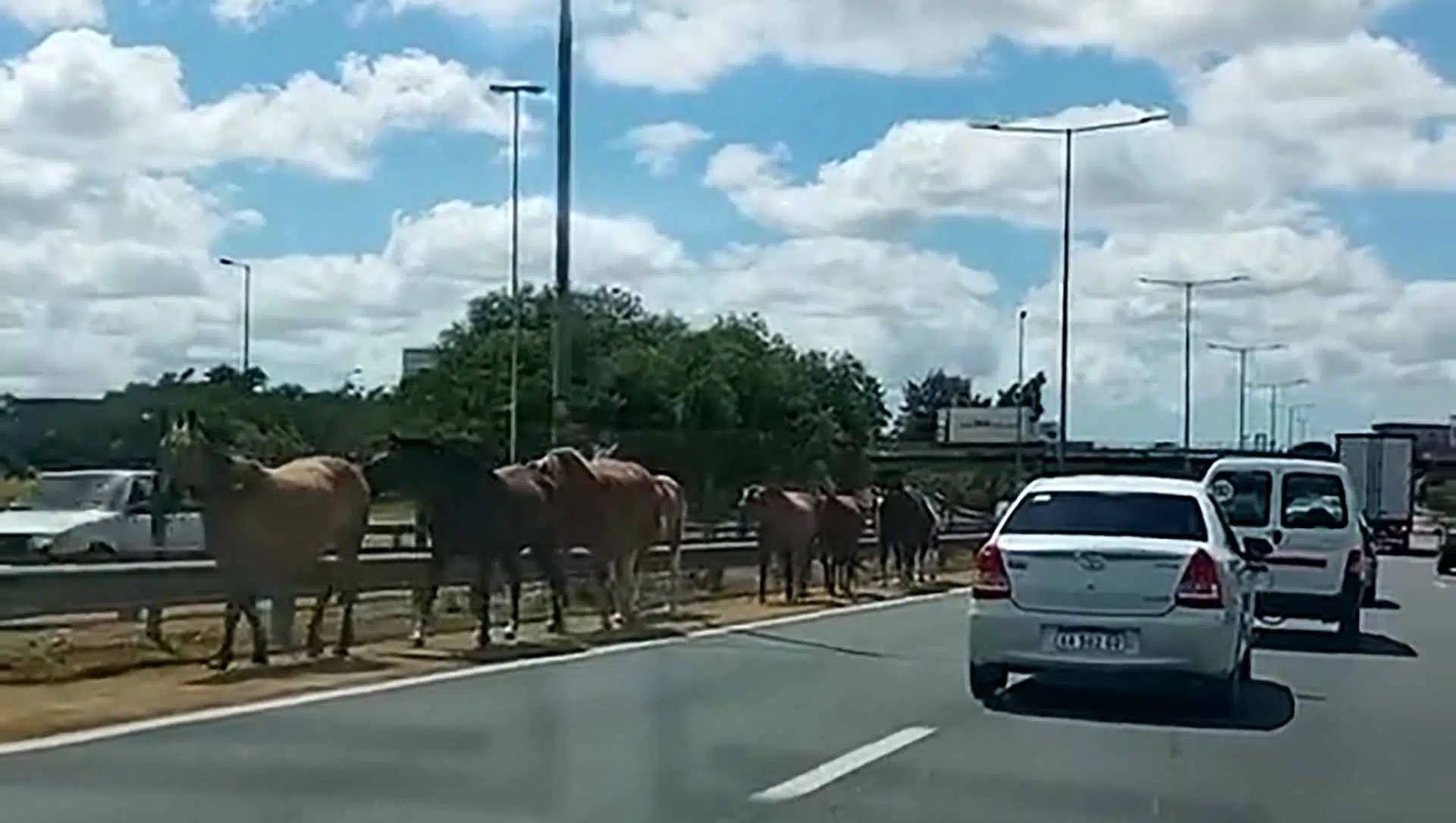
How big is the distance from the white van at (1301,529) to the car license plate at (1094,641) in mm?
9328

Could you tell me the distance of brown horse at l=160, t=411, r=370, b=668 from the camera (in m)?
20.6

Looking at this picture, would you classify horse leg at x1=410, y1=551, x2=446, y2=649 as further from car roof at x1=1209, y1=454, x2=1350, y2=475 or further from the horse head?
car roof at x1=1209, y1=454, x2=1350, y2=475

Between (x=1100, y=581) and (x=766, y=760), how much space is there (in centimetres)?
400

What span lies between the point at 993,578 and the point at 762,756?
3700mm

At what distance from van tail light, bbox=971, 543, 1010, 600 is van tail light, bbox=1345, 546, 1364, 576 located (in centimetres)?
999

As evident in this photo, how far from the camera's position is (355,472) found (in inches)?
894

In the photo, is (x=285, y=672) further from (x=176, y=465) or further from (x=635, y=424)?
(x=635, y=424)

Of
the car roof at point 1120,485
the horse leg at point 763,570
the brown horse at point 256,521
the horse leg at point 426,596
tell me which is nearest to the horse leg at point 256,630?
the brown horse at point 256,521

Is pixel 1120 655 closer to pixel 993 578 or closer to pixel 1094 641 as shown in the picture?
pixel 1094 641

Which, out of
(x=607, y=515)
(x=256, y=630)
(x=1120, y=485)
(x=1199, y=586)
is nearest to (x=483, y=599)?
(x=256, y=630)

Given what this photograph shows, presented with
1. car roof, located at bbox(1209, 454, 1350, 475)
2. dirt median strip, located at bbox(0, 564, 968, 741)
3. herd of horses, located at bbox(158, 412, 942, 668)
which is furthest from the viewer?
car roof, located at bbox(1209, 454, 1350, 475)

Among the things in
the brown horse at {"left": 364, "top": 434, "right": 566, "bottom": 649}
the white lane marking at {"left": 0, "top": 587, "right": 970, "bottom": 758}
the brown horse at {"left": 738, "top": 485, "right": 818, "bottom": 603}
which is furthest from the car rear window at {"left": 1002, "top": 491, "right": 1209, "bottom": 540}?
the brown horse at {"left": 738, "top": 485, "right": 818, "bottom": 603}

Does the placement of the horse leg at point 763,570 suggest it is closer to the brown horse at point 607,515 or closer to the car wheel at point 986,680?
the brown horse at point 607,515

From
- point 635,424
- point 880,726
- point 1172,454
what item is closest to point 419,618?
point 880,726
